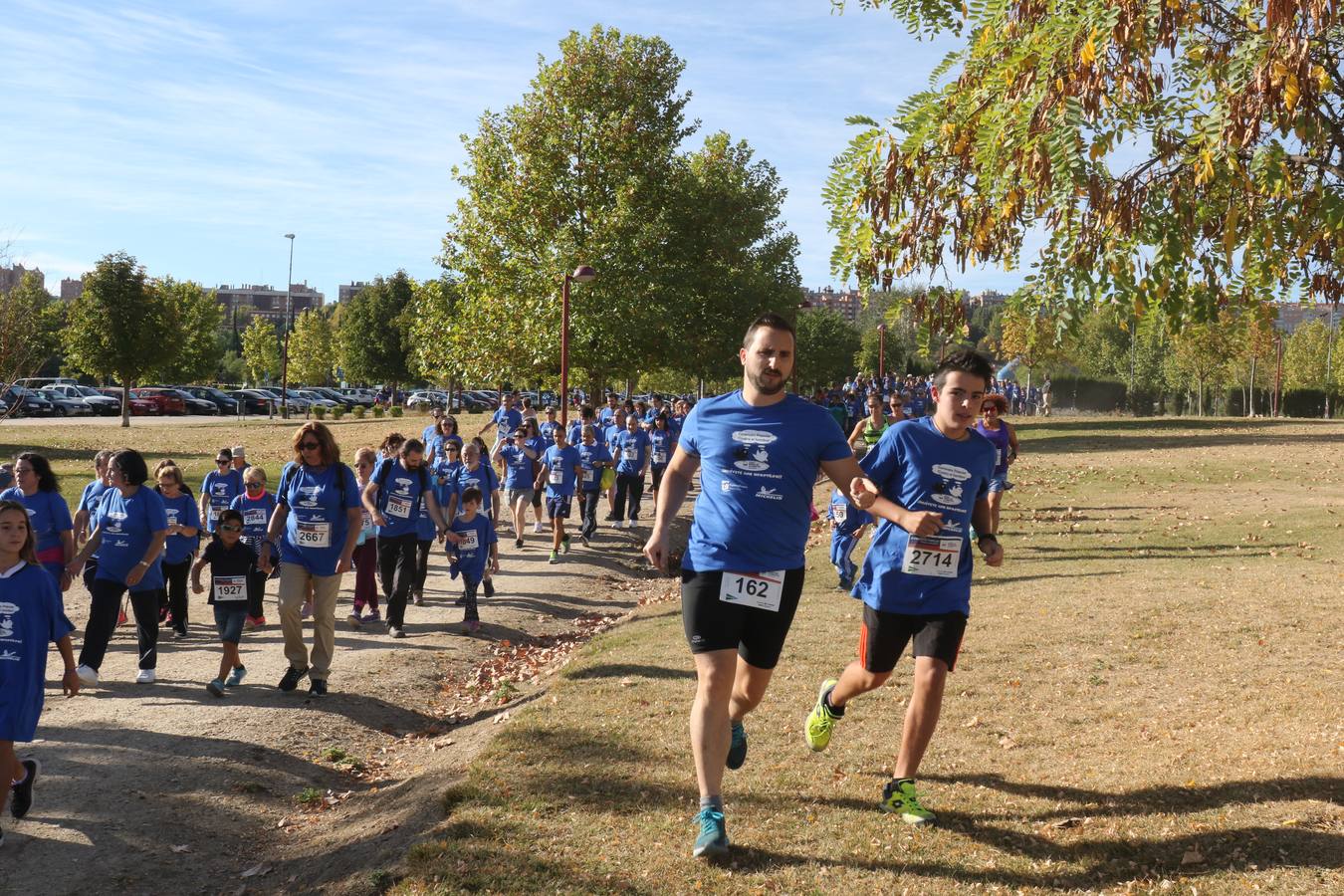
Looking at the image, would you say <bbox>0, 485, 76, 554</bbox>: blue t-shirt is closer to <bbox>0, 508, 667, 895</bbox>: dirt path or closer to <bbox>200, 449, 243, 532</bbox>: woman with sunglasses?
<bbox>0, 508, 667, 895</bbox>: dirt path

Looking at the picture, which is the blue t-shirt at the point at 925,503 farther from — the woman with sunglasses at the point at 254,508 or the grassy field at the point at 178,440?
the grassy field at the point at 178,440

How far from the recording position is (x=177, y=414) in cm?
6238

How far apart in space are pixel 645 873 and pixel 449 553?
7832 millimetres

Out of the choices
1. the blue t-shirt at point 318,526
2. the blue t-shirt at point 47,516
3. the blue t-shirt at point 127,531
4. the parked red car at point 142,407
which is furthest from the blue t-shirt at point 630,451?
the parked red car at point 142,407

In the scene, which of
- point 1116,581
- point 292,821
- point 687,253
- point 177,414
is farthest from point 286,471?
point 177,414

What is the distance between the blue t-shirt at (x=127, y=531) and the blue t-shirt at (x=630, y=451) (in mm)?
11679

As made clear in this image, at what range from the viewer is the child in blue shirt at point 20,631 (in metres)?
5.84

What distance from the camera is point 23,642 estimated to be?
5.92 metres

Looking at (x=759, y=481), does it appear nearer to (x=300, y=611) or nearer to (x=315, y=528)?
(x=315, y=528)

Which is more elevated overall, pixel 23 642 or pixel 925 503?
pixel 925 503

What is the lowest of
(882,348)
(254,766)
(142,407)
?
(254,766)

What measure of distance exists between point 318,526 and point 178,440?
1370 inches

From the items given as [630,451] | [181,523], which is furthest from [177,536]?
[630,451]

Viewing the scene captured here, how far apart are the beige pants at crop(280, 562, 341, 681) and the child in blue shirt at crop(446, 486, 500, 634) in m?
2.96
